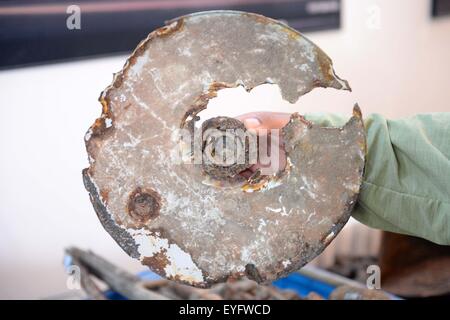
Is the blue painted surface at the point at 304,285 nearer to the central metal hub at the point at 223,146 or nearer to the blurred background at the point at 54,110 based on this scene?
the blurred background at the point at 54,110

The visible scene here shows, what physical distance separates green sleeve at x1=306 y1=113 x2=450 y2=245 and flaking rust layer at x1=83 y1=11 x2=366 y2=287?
0.18ft

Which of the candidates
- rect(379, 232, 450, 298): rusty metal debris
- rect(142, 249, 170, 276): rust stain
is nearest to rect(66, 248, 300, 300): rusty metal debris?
rect(379, 232, 450, 298): rusty metal debris

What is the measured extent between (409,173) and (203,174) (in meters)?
0.32

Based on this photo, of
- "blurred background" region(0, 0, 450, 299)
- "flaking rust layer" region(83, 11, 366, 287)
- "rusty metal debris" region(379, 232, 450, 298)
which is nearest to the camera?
"flaking rust layer" region(83, 11, 366, 287)

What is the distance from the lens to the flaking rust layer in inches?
37.1

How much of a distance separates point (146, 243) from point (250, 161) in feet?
0.65

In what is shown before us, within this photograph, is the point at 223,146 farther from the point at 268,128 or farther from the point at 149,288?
the point at 149,288

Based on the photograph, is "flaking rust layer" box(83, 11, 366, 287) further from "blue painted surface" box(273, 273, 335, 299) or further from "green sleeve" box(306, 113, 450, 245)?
"blue painted surface" box(273, 273, 335, 299)

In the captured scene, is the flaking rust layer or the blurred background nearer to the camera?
the flaking rust layer

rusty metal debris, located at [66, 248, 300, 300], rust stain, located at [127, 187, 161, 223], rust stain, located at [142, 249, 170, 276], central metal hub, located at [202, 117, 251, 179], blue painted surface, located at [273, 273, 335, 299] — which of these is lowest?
blue painted surface, located at [273, 273, 335, 299]

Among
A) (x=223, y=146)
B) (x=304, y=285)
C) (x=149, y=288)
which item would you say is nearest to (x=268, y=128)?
(x=223, y=146)

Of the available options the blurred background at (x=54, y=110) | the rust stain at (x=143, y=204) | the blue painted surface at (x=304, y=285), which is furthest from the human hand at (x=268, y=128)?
the blue painted surface at (x=304, y=285)

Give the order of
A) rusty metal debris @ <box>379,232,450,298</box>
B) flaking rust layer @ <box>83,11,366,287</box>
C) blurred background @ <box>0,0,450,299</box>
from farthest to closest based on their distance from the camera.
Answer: blurred background @ <box>0,0,450,299</box>, rusty metal debris @ <box>379,232,450,298</box>, flaking rust layer @ <box>83,11,366,287</box>

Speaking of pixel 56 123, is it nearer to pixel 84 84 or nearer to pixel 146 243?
pixel 84 84
